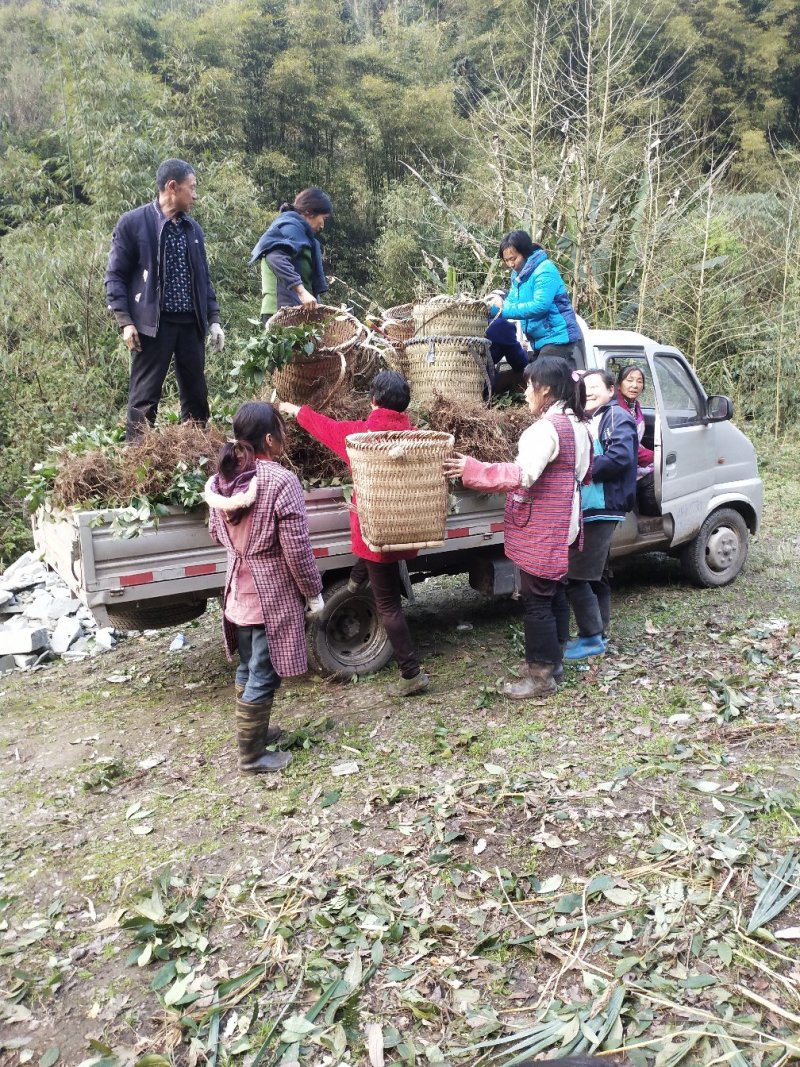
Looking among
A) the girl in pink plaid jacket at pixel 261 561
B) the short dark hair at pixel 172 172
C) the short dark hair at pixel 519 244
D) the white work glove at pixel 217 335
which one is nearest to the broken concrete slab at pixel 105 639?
the white work glove at pixel 217 335

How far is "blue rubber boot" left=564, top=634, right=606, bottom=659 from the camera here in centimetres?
492

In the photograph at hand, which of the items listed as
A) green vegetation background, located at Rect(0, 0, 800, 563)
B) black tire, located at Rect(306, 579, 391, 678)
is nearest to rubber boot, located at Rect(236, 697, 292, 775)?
black tire, located at Rect(306, 579, 391, 678)

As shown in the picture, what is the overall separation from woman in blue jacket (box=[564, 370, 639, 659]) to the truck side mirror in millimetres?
1534

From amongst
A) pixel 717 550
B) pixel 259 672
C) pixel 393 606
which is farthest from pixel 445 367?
pixel 717 550

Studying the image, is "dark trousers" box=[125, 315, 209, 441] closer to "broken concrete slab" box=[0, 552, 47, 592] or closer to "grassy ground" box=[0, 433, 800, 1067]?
"grassy ground" box=[0, 433, 800, 1067]

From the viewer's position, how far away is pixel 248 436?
3.57 meters

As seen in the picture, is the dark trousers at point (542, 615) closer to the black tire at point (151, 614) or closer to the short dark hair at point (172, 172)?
the black tire at point (151, 614)

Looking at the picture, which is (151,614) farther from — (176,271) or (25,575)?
(25,575)

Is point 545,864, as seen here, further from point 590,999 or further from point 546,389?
point 546,389

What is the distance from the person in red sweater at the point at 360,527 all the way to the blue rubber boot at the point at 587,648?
0.99m

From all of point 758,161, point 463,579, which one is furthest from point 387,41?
point 463,579

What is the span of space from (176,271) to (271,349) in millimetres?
1141

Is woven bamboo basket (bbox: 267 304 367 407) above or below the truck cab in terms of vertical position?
above

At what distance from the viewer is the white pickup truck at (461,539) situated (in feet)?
13.2
